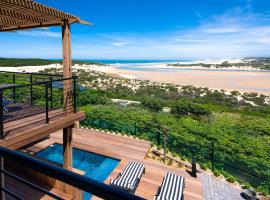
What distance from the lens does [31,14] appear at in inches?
200

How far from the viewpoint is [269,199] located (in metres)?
7.09

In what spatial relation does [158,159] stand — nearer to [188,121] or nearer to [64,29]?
[64,29]

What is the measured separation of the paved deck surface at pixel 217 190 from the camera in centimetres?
681

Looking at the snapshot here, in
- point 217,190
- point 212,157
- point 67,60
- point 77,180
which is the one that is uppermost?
point 67,60

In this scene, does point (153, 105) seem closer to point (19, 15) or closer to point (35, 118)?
point (35, 118)

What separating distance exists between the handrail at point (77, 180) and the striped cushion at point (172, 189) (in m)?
5.17

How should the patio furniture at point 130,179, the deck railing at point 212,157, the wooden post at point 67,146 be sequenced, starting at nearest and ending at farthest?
the wooden post at point 67,146 < the patio furniture at point 130,179 < the deck railing at point 212,157

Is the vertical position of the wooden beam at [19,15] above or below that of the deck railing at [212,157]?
above

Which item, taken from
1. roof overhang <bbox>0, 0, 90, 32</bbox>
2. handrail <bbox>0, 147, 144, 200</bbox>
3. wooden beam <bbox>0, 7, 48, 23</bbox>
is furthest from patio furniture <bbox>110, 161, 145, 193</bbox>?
handrail <bbox>0, 147, 144, 200</bbox>

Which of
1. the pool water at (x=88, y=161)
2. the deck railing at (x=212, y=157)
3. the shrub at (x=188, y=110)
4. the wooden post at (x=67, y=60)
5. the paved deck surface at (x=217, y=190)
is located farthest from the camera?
the shrub at (x=188, y=110)

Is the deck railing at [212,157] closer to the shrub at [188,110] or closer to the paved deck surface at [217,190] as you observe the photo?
the paved deck surface at [217,190]

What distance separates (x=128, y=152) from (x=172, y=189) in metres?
3.58

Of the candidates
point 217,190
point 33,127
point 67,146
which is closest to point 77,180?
point 33,127

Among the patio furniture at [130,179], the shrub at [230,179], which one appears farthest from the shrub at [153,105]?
the patio furniture at [130,179]
